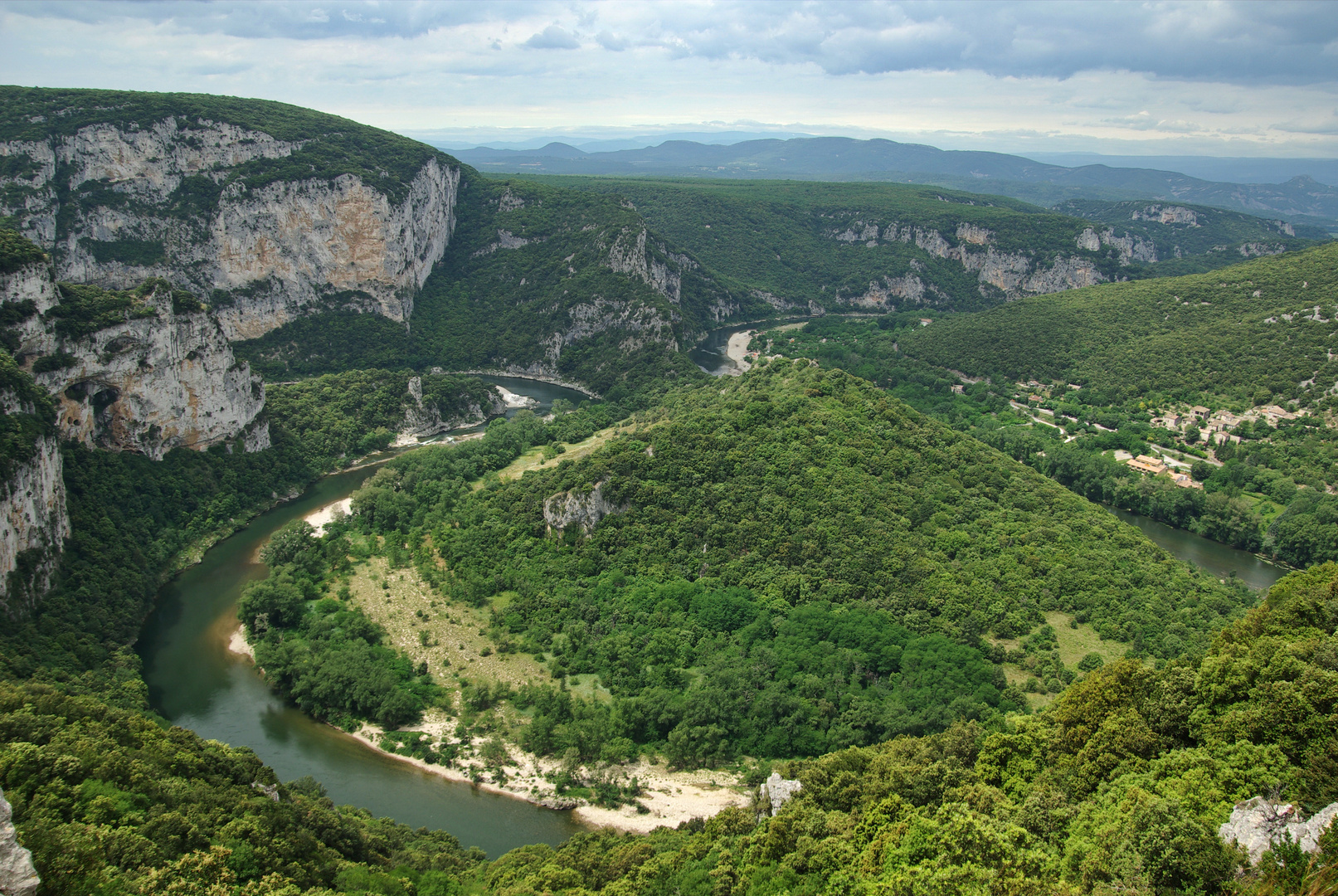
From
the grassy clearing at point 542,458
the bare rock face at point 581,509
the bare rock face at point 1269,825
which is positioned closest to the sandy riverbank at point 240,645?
the grassy clearing at point 542,458

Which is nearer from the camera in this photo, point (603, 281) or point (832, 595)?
point (832, 595)

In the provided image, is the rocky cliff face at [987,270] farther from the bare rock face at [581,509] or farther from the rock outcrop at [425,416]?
the bare rock face at [581,509]

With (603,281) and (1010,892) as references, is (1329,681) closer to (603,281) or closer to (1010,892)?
(1010,892)

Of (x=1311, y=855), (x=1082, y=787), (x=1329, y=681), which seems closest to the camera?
(x=1311, y=855)

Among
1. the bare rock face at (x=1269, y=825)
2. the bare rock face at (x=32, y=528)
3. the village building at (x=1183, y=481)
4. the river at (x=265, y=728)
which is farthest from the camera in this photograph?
the village building at (x=1183, y=481)

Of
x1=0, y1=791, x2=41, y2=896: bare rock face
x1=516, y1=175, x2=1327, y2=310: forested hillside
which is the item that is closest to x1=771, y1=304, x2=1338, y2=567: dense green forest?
x1=516, y1=175, x2=1327, y2=310: forested hillside

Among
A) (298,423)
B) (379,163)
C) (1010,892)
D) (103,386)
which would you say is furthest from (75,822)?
(379,163)

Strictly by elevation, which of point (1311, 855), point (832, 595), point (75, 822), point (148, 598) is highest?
point (1311, 855)
